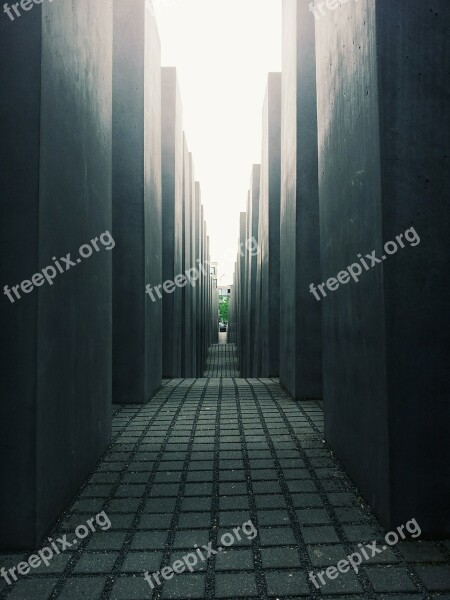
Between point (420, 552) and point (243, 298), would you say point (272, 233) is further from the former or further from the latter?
point (243, 298)

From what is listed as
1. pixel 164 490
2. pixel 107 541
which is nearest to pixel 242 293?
pixel 164 490

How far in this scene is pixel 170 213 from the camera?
40.1 feet

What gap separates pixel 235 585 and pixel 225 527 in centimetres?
67

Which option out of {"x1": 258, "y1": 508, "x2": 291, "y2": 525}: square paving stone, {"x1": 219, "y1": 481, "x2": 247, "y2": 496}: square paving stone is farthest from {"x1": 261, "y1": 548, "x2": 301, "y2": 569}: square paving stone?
{"x1": 219, "y1": 481, "x2": 247, "y2": 496}: square paving stone

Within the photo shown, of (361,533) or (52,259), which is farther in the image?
Result: (52,259)

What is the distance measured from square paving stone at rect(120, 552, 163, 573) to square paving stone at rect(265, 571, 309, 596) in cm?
69

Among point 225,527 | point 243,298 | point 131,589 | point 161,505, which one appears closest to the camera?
point 131,589

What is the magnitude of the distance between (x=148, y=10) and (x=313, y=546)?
30.3ft

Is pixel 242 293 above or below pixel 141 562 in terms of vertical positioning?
above

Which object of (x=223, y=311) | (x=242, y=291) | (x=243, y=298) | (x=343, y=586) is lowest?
(x=343, y=586)

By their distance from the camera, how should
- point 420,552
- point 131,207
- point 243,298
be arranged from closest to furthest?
point 420,552 → point 131,207 → point 243,298

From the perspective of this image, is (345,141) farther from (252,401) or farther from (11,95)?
(252,401)

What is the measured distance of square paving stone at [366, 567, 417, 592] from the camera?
8.25 ft

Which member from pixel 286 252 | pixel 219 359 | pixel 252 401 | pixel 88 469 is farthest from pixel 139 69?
pixel 219 359
